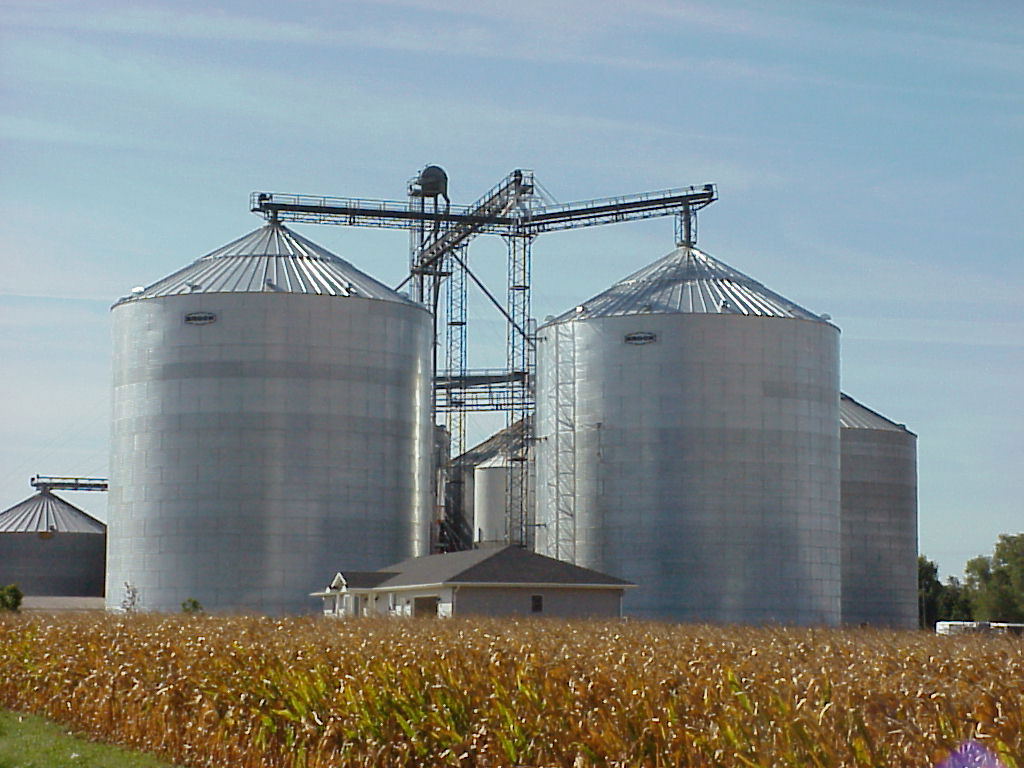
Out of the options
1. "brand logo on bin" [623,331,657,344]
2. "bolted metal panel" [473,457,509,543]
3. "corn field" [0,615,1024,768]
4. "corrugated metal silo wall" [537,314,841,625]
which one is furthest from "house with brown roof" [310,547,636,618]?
"corn field" [0,615,1024,768]

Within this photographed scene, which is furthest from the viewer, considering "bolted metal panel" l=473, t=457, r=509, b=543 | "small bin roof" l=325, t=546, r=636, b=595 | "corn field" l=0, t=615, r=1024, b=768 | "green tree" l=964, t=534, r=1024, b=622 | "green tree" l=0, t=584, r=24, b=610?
"green tree" l=964, t=534, r=1024, b=622

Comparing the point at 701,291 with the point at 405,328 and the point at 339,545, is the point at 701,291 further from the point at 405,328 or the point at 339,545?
the point at 339,545

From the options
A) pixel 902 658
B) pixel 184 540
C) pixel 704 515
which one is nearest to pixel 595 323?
pixel 704 515

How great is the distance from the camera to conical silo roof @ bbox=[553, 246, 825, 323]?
235 ft

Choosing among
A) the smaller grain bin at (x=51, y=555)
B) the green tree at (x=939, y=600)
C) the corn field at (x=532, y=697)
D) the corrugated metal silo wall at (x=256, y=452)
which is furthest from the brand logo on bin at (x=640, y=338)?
the green tree at (x=939, y=600)

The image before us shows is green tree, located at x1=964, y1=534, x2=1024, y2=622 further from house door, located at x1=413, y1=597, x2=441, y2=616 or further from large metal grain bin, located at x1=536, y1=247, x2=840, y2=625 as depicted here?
house door, located at x1=413, y1=597, x2=441, y2=616

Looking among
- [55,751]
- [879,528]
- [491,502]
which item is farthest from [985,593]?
[55,751]

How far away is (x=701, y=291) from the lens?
239 feet

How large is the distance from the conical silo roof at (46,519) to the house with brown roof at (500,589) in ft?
153

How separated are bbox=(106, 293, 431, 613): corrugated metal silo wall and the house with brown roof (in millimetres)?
8099

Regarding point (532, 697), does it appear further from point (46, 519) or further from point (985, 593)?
point (985, 593)

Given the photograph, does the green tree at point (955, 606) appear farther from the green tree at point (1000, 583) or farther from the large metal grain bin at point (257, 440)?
the large metal grain bin at point (257, 440)

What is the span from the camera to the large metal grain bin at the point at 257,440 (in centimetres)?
6756

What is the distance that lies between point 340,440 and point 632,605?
15.5 metres
